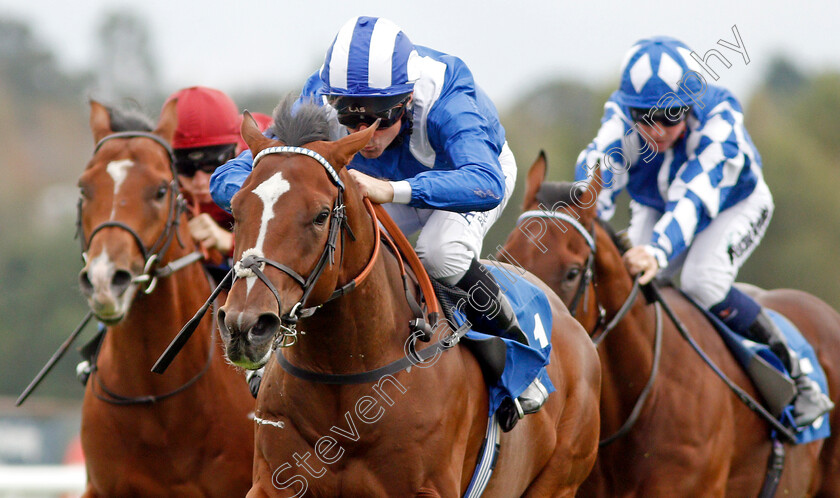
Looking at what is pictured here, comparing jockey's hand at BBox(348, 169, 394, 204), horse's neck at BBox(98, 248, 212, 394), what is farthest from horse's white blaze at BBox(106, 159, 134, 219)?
jockey's hand at BBox(348, 169, 394, 204)

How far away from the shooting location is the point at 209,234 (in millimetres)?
5426

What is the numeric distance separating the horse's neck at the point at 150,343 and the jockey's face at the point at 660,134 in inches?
112

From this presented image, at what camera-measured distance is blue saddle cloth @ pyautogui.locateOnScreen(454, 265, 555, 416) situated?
425 cm

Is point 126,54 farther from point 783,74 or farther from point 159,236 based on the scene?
point 159,236

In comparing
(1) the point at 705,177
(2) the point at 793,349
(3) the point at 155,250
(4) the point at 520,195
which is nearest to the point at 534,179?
(1) the point at 705,177

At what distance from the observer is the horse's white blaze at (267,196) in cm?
318

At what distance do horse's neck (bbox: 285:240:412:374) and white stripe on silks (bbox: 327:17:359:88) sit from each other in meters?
0.67

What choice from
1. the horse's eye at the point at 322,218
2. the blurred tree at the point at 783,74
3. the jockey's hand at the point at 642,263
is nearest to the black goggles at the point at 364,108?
the horse's eye at the point at 322,218

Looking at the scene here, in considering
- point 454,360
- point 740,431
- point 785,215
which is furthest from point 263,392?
point 785,215

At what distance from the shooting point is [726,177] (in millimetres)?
6363

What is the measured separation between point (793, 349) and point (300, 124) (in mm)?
4121

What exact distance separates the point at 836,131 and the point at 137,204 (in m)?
32.8

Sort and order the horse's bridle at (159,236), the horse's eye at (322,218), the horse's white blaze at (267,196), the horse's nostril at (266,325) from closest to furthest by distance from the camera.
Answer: the horse's nostril at (266,325)
the horse's white blaze at (267,196)
the horse's eye at (322,218)
the horse's bridle at (159,236)

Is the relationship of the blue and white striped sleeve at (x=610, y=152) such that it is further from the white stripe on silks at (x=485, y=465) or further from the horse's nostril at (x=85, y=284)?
the horse's nostril at (x=85, y=284)
